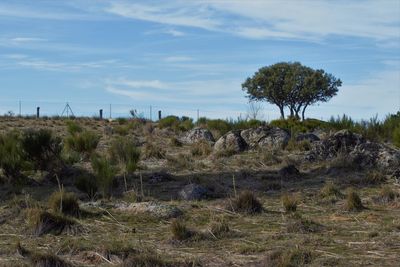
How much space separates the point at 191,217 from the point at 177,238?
1636 millimetres

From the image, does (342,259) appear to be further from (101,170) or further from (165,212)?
(101,170)

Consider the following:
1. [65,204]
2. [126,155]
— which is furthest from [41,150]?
[65,204]

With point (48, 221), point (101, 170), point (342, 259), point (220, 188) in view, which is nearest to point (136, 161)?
point (101, 170)

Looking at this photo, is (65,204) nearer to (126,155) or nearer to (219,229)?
(219,229)

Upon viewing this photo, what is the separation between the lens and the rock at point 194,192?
13.2 metres

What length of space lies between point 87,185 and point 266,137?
8.03 metres

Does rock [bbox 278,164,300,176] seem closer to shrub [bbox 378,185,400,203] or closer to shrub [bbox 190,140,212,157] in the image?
shrub [bbox 378,185,400,203]

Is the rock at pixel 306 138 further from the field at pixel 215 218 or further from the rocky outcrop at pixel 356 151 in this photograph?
the field at pixel 215 218

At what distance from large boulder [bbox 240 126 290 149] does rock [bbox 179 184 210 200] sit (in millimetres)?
7116

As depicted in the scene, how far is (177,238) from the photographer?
9562mm

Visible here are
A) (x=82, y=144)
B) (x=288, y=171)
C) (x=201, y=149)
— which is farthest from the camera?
(x=201, y=149)

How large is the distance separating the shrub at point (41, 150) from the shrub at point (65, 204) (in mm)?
4812

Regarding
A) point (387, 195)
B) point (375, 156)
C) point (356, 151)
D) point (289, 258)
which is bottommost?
point (289, 258)

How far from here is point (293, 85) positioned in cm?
5825
